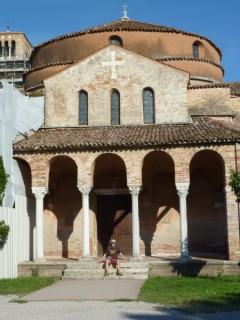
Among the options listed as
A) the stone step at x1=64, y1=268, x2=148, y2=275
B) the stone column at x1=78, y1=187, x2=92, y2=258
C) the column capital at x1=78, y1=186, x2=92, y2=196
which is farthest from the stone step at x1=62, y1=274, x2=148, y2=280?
the column capital at x1=78, y1=186, x2=92, y2=196

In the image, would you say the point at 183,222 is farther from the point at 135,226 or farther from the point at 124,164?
the point at 124,164

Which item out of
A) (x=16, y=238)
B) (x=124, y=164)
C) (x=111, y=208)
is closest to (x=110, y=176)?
Result: (x=111, y=208)

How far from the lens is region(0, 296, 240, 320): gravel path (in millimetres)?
9102

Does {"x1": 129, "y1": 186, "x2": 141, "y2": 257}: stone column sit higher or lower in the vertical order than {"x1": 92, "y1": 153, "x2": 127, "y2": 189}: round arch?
lower

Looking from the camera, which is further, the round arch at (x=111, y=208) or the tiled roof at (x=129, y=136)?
the round arch at (x=111, y=208)

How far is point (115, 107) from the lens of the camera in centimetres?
2097

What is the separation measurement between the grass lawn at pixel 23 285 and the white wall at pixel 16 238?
763 millimetres

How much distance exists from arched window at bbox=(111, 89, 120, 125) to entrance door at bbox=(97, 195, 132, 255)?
3.22 metres

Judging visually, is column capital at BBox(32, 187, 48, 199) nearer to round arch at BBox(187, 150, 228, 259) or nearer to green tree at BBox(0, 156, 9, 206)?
green tree at BBox(0, 156, 9, 206)

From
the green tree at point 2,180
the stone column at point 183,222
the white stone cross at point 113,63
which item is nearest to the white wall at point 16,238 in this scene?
the green tree at point 2,180

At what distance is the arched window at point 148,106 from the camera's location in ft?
67.9

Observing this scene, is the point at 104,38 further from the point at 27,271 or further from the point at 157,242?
the point at 27,271

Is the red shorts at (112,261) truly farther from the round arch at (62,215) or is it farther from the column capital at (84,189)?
the round arch at (62,215)

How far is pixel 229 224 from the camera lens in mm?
17375
